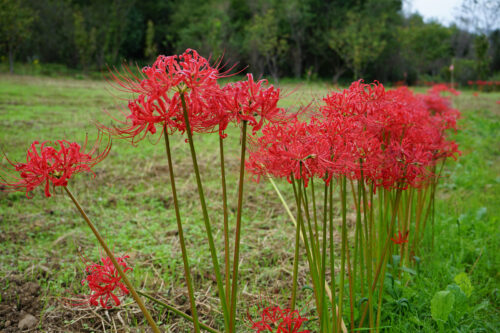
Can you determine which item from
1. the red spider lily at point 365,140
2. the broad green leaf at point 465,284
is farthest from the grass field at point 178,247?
the red spider lily at point 365,140

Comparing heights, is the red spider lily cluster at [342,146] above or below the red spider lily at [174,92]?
below

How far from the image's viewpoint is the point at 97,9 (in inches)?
1198

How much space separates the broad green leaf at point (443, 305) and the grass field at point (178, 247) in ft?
0.39

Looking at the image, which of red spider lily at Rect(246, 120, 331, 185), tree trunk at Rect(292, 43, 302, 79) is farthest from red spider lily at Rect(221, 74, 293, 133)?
tree trunk at Rect(292, 43, 302, 79)

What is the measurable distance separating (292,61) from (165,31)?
12.5 m

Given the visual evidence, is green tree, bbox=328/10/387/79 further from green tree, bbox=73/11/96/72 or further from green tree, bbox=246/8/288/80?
green tree, bbox=73/11/96/72

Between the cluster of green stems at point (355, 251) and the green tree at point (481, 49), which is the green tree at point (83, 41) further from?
the cluster of green stems at point (355, 251)

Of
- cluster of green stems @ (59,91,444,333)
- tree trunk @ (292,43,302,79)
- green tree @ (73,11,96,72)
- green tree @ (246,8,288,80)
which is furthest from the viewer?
tree trunk @ (292,43,302,79)

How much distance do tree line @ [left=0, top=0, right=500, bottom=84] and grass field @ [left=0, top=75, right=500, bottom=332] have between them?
21466 millimetres

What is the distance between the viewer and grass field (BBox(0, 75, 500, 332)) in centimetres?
218

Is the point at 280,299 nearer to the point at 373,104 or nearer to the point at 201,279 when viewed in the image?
the point at 201,279

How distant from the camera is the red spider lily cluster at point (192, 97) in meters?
1.03

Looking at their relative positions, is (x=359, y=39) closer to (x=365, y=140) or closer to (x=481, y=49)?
(x=481, y=49)

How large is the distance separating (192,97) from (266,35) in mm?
27974
